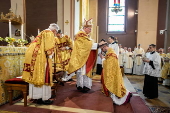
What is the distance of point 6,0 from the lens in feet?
20.9

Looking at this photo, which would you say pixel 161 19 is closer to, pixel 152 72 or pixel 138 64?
pixel 138 64

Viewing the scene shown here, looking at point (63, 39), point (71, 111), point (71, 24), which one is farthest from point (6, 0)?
point (71, 111)

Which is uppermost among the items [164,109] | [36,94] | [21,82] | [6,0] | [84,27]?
[6,0]

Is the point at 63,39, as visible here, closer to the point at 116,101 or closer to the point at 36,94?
the point at 36,94

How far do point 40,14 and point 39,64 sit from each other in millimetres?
5162

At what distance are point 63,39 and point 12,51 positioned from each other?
155 centimetres

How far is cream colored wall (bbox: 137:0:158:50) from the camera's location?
1230 centimetres

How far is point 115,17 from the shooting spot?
14.5 m

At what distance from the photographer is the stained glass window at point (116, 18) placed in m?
14.2

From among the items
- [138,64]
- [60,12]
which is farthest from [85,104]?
[138,64]

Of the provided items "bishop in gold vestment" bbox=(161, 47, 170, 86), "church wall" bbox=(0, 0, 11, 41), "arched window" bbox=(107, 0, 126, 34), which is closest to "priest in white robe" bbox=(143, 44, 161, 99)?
→ "bishop in gold vestment" bbox=(161, 47, 170, 86)

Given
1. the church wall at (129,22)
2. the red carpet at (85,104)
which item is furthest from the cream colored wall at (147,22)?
the red carpet at (85,104)

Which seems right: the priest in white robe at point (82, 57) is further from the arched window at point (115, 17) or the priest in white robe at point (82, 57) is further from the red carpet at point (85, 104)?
the arched window at point (115, 17)

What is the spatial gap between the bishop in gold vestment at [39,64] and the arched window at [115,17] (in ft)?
41.0
